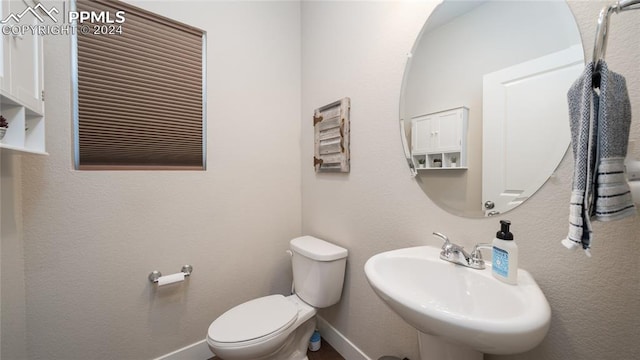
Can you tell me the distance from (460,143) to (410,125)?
0.77 feet

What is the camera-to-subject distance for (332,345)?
5.19 feet

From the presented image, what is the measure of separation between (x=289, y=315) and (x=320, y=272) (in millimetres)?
269

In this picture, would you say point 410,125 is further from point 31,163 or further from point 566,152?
point 31,163

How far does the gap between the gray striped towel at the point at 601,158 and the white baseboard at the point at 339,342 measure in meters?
1.25

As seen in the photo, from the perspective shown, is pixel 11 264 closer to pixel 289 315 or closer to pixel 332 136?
pixel 289 315

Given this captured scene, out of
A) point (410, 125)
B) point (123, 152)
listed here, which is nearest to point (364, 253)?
point (410, 125)

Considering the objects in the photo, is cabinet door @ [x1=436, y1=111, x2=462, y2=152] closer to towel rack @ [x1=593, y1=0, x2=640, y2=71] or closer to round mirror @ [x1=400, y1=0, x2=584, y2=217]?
round mirror @ [x1=400, y1=0, x2=584, y2=217]

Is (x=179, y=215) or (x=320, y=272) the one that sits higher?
(x=179, y=215)

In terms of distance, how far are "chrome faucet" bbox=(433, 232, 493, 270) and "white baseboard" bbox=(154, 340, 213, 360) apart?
1515mm

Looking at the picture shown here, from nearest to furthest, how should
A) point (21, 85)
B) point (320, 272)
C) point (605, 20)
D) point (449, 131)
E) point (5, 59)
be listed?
point (605, 20)
point (5, 59)
point (21, 85)
point (449, 131)
point (320, 272)

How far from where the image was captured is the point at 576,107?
59 cm

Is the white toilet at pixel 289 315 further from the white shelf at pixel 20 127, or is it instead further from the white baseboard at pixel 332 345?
the white shelf at pixel 20 127

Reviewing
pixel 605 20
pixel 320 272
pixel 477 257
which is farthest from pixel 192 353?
pixel 605 20

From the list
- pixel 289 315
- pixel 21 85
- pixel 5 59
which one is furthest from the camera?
pixel 289 315
